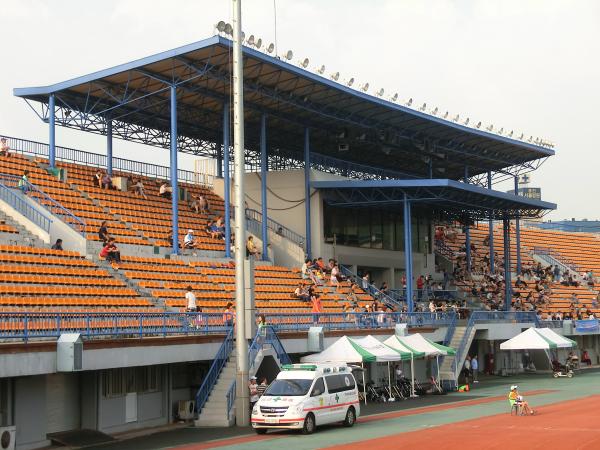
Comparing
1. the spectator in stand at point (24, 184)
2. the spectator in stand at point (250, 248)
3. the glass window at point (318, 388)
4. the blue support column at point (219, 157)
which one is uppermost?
the blue support column at point (219, 157)

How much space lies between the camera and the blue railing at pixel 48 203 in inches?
1485

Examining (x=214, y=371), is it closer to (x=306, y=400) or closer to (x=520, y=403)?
→ (x=306, y=400)

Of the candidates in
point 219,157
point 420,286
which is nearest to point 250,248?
point 219,157

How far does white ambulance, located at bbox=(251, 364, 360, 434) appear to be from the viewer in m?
27.9

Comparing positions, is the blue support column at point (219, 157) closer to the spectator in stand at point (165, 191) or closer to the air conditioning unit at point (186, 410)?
Result: the spectator in stand at point (165, 191)

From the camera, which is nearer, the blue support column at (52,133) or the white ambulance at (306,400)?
the white ambulance at (306,400)

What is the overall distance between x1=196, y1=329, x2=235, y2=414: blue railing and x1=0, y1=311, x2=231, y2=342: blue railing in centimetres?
49

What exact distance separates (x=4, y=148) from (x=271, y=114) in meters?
13.5

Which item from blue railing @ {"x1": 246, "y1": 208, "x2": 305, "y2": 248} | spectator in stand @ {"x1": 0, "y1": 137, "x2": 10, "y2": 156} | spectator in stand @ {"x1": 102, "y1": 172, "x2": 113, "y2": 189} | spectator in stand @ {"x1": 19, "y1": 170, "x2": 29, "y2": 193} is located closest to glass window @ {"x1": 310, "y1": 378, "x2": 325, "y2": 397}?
spectator in stand @ {"x1": 19, "y1": 170, "x2": 29, "y2": 193}

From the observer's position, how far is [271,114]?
49562mm

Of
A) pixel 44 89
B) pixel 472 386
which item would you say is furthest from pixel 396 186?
pixel 44 89

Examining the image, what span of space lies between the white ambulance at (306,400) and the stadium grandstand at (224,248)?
88.1 inches

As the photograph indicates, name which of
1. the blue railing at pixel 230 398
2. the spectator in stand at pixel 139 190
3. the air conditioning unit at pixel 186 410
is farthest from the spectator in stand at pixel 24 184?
the blue railing at pixel 230 398

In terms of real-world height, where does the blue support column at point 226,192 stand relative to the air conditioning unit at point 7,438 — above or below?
above
